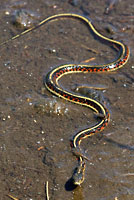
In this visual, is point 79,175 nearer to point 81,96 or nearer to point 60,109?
point 60,109

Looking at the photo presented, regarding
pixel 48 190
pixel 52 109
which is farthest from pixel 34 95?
pixel 48 190

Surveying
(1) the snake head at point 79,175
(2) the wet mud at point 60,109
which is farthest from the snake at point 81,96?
(2) the wet mud at point 60,109

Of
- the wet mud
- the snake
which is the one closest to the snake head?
the snake

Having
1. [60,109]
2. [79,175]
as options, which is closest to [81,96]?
[60,109]

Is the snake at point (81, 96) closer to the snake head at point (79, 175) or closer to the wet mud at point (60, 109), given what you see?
the snake head at point (79, 175)

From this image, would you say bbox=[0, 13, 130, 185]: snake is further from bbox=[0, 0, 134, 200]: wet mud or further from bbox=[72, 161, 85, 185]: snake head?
bbox=[0, 0, 134, 200]: wet mud

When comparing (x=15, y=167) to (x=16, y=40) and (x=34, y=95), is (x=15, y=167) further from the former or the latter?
(x=16, y=40)
